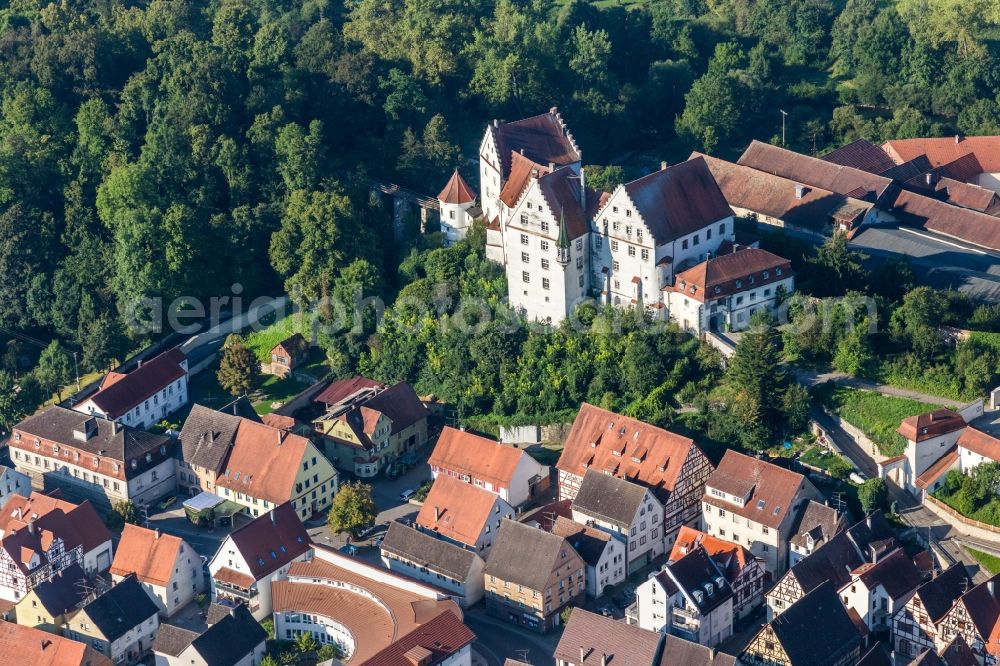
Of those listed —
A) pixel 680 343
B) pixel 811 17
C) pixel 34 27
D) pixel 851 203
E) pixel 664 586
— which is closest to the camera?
pixel 664 586

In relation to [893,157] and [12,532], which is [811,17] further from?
[12,532]

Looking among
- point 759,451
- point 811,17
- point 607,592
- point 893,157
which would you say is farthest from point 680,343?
point 811,17

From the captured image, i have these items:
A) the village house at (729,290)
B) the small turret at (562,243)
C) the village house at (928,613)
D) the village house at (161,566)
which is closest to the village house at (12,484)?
the village house at (161,566)

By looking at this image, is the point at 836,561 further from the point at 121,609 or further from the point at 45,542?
the point at 45,542

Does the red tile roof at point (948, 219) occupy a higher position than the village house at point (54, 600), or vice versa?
the red tile roof at point (948, 219)

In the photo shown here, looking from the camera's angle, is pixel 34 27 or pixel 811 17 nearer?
pixel 34 27

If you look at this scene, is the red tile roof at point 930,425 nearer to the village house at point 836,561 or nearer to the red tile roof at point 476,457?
the village house at point 836,561

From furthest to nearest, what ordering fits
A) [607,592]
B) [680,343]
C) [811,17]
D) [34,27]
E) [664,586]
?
1. [811,17]
2. [34,27]
3. [680,343]
4. [607,592]
5. [664,586]
